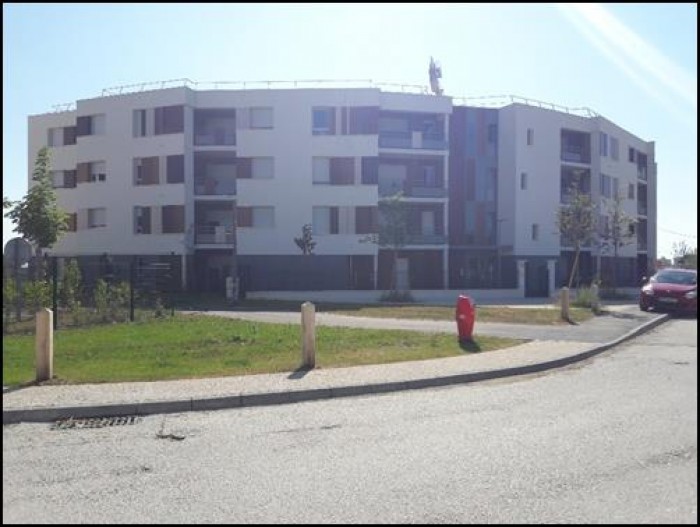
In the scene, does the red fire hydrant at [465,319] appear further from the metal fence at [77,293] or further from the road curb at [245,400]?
the metal fence at [77,293]

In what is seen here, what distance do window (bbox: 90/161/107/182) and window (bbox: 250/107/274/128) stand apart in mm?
10713

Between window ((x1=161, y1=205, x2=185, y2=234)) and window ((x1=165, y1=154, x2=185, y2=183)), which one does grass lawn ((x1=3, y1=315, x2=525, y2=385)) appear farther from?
window ((x1=165, y1=154, x2=185, y2=183))

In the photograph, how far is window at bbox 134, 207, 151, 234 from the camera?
148ft

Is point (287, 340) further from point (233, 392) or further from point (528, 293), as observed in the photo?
point (528, 293)

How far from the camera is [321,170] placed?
44688 millimetres

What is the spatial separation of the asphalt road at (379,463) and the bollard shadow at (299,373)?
139 centimetres

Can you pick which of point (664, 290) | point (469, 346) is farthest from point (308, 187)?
point (469, 346)

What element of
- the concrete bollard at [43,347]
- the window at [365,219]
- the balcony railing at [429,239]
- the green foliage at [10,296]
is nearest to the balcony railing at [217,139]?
the window at [365,219]

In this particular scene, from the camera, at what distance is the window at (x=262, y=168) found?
1753 inches

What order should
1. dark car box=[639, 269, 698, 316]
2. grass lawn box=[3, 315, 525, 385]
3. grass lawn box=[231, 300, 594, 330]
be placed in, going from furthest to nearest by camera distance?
1. dark car box=[639, 269, 698, 316]
2. grass lawn box=[231, 300, 594, 330]
3. grass lawn box=[3, 315, 525, 385]

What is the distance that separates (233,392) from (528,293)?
38919 mm

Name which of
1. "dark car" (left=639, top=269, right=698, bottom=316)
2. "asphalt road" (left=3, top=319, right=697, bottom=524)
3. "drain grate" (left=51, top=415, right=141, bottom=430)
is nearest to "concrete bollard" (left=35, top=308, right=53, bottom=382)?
"drain grate" (left=51, top=415, right=141, bottom=430)

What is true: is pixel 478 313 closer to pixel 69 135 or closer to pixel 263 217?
pixel 263 217

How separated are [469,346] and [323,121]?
106ft
